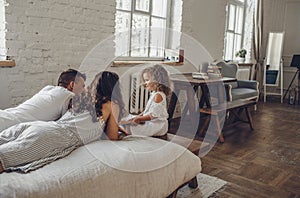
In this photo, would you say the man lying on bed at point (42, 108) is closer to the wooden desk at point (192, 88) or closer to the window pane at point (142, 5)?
the wooden desk at point (192, 88)

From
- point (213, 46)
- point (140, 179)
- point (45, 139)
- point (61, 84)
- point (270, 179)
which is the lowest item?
point (270, 179)

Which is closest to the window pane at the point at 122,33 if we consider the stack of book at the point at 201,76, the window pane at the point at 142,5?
the window pane at the point at 142,5

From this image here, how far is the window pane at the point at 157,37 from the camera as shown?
14.3ft

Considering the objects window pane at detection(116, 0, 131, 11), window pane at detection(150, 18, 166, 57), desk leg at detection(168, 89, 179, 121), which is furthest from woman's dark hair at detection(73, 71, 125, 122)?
window pane at detection(150, 18, 166, 57)

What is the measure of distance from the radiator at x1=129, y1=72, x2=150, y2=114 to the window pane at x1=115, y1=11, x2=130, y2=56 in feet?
1.20

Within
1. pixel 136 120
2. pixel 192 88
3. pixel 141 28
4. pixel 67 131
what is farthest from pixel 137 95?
pixel 67 131

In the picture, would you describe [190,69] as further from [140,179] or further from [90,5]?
[140,179]

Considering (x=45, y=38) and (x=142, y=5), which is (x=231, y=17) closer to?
(x=142, y=5)

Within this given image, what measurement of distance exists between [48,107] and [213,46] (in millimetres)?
3899

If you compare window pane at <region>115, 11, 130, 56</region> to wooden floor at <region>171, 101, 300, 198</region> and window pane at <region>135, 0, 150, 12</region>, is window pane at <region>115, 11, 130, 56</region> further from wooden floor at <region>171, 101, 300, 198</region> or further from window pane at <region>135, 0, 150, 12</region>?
wooden floor at <region>171, 101, 300, 198</region>

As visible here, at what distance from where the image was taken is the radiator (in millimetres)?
3801

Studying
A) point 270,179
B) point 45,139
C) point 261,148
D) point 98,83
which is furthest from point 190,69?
point 45,139

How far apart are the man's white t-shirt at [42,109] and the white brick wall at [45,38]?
0.65 m

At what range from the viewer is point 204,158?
3.05 m
